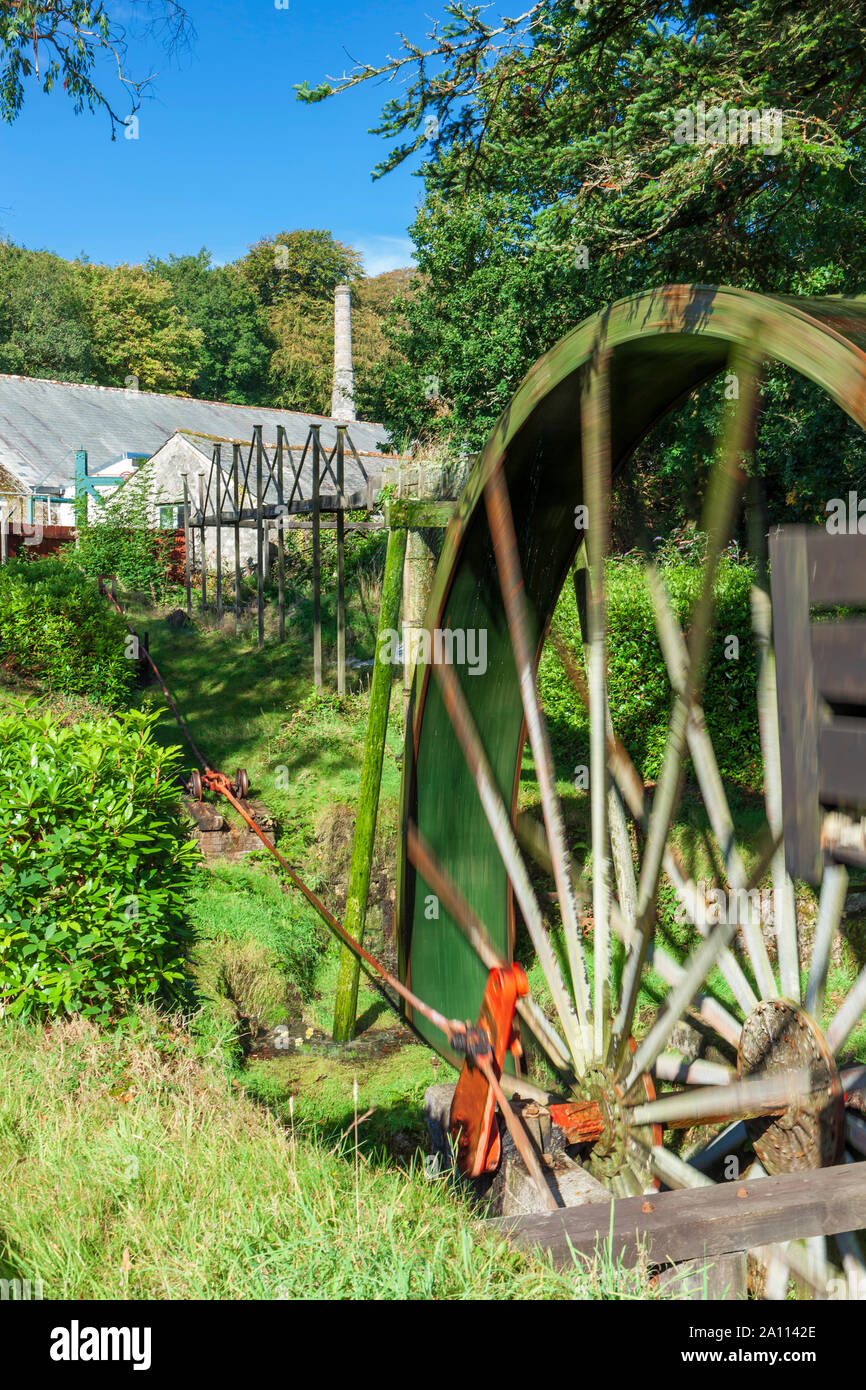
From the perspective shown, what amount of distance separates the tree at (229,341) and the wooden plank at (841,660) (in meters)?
49.4

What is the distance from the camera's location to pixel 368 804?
21.5ft

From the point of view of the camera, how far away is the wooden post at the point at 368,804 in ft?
21.3

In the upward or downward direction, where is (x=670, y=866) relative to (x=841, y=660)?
downward

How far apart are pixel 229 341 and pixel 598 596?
49.5 metres

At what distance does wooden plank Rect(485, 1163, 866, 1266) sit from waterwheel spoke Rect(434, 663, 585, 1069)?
1.15 metres

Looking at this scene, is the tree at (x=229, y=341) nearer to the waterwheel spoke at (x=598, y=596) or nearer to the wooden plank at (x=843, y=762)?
the waterwheel spoke at (x=598, y=596)

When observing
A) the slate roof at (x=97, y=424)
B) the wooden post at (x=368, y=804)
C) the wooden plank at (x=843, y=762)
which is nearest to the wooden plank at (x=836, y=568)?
the wooden plank at (x=843, y=762)

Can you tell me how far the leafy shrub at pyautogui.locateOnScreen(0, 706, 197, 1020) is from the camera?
5.04 metres

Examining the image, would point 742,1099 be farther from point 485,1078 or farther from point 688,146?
point 688,146

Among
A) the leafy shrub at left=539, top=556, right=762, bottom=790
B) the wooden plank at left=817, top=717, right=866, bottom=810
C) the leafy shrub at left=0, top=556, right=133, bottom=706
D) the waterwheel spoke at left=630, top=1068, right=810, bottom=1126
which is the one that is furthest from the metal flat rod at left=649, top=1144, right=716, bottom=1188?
the leafy shrub at left=0, top=556, right=133, bottom=706

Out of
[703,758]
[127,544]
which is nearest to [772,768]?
[703,758]

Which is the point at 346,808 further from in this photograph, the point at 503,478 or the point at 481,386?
the point at 481,386
